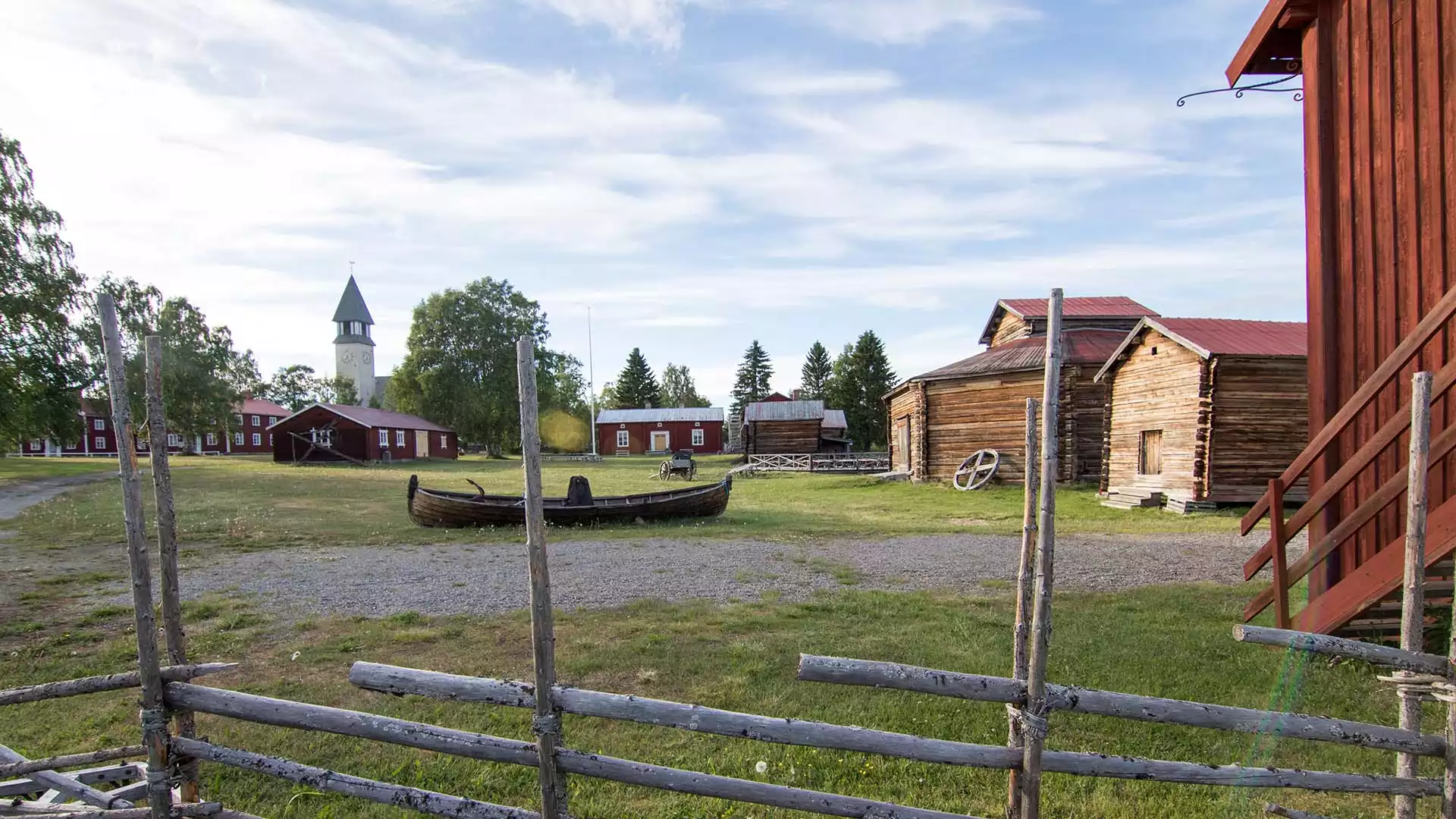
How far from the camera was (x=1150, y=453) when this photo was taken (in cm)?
1875

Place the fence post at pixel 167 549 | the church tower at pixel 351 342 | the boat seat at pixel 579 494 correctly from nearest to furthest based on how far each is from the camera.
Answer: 1. the fence post at pixel 167 549
2. the boat seat at pixel 579 494
3. the church tower at pixel 351 342

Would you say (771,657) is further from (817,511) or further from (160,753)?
(817,511)

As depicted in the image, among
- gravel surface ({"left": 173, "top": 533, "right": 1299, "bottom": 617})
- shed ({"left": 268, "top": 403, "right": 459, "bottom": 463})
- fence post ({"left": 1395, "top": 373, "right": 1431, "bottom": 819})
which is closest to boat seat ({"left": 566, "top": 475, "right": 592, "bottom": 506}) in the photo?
gravel surface ({"left": 173, "top": 533, "right": 1299, "bottom": 617})

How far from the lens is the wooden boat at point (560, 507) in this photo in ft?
51.4

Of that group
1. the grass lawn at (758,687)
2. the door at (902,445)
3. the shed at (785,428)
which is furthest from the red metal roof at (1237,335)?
the shed at (785,428)

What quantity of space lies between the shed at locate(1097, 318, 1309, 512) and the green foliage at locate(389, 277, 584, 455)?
1848 inches

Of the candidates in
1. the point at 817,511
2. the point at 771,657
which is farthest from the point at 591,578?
the point at 817,511

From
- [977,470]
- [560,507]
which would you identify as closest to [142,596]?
[560,507]

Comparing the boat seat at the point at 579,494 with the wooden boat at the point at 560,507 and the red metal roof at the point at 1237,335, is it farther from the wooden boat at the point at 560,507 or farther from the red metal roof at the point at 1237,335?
the red metal roof at the point at 1237,335

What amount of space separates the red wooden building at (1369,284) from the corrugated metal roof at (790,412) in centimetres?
3770

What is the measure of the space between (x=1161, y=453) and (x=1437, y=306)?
14.2 metres

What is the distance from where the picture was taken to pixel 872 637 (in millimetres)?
7055

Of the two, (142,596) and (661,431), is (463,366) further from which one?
(142,596)

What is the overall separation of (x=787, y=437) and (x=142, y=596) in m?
42.5
